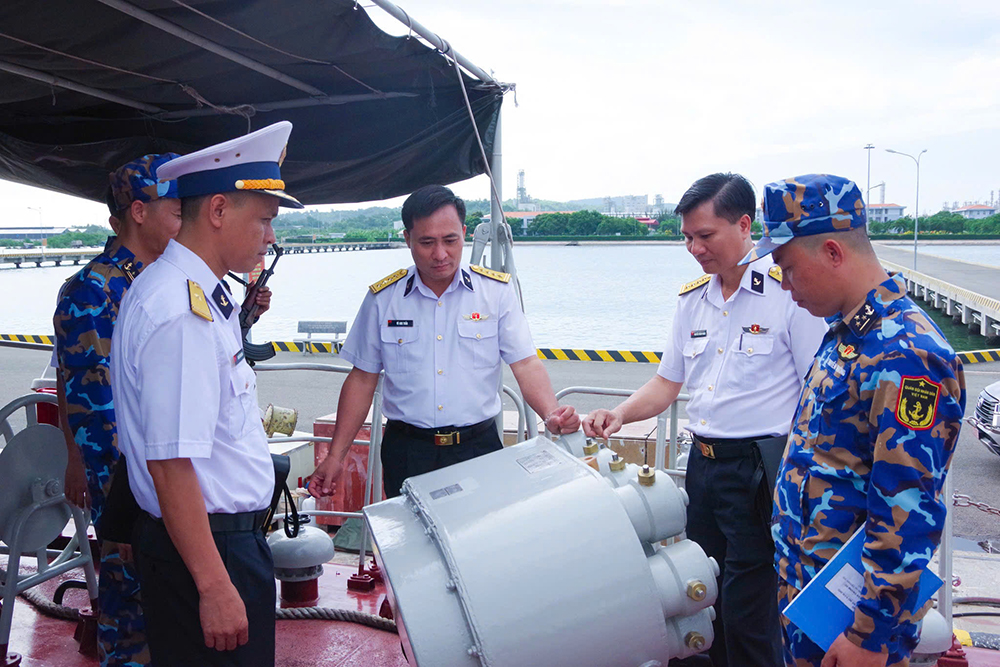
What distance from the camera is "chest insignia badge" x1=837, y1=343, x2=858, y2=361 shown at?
5.00 ft

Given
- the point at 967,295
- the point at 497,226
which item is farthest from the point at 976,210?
the point at 497,226

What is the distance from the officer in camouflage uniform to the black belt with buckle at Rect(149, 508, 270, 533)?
115 centimetres

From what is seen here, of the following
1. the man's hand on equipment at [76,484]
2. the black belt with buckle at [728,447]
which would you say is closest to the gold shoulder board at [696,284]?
the black belt with buckle at [728,447]

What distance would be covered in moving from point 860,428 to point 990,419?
7.30 metres

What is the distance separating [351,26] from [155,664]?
206 centimetres

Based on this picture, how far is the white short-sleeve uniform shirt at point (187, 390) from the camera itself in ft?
4.86

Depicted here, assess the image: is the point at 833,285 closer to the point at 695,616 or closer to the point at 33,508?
the point at 695,616

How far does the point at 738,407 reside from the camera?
2379 millimetres

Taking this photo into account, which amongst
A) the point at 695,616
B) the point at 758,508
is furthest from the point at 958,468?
the point at 695,616

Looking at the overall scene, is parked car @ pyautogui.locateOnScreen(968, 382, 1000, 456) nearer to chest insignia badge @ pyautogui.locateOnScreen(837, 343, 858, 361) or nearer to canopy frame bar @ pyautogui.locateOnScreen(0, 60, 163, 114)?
chest insignia badge @ pyautogui.locateOnScreen(837, 343, 858, 361)

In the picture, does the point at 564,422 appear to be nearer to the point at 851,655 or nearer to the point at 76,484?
the point at 851,655

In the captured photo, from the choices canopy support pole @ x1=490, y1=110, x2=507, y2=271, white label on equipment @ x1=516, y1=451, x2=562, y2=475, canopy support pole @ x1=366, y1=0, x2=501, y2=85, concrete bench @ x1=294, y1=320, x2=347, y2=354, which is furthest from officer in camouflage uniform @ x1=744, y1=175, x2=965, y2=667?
concrete bench @ x1=294, y1=320, x2=347, y2=354

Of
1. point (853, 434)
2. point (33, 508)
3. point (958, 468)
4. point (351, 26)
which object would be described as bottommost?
point (958, 468)

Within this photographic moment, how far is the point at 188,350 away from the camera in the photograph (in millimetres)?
1500
